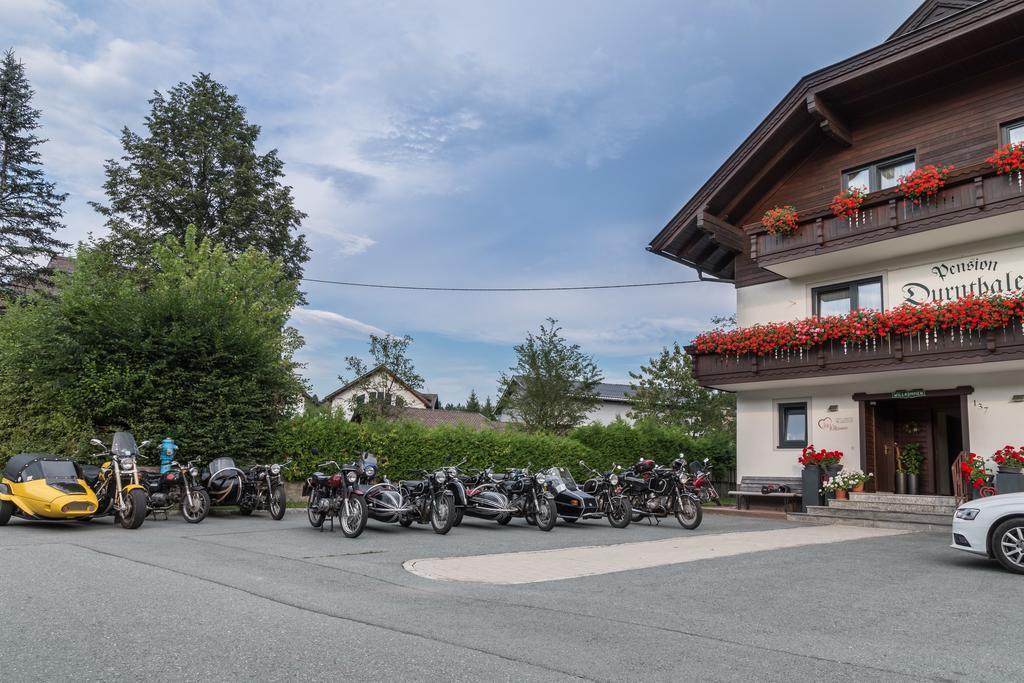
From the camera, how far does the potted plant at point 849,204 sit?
17.5 meters

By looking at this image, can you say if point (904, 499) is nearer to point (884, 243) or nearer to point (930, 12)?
point (884, 243)

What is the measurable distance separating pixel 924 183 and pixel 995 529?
31.2 ft

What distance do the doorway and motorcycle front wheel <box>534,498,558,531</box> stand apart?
8807 mm

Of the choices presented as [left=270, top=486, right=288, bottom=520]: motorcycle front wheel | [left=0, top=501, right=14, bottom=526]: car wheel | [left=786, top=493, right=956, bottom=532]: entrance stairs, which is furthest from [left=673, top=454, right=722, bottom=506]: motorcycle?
[left=0, top=501, right=14, bottom=526]: car wheel

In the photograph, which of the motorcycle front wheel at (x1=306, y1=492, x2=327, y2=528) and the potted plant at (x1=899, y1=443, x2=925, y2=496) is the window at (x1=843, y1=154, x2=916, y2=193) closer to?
the potted plant at (x1=899, y1=443, x2=925, y2=496)

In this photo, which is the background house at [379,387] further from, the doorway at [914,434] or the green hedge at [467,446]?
the doorway at [914,434]

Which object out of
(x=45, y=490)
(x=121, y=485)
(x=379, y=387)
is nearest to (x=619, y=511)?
(x=121, y=485)

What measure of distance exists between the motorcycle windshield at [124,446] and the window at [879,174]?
663 inches

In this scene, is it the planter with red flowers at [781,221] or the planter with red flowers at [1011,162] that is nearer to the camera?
the planter with red flowers at [1011,162]

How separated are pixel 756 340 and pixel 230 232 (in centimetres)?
2205

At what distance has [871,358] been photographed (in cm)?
1694

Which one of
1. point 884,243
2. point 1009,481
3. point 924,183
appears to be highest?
point 924,183

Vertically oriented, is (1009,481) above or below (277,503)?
above

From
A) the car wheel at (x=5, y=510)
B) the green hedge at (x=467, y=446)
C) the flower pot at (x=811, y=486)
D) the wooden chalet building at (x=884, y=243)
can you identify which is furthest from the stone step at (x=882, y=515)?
the car wheel at (x=5, y=510)
